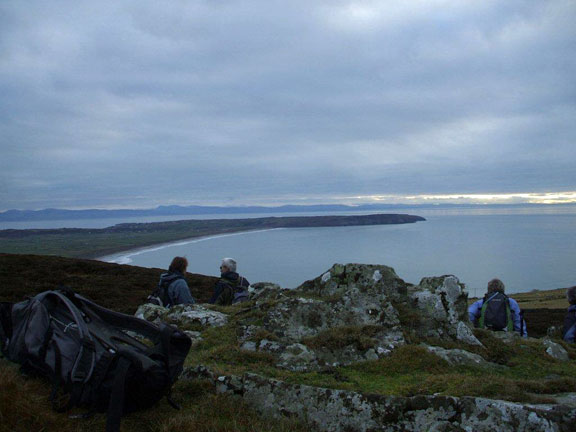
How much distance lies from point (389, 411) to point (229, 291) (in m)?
7.52

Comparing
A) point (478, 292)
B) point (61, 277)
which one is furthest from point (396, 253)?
point (61, 277)

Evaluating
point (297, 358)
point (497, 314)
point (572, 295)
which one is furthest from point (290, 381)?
point (572, 295)

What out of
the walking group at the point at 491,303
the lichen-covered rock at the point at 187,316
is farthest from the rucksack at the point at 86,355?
the walking group at the point at 491,303

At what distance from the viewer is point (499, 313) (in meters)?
9.80

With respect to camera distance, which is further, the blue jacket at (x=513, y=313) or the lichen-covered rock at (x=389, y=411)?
the blue jacket at (x=513, y=313)

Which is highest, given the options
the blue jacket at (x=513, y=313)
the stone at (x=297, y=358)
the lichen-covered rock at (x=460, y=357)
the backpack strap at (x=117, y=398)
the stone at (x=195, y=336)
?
the backpack strap at (x=117, y=398)

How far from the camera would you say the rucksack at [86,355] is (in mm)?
4020

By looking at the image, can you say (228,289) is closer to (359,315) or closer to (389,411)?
(359,315)

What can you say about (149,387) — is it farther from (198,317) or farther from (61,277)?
(61,277)

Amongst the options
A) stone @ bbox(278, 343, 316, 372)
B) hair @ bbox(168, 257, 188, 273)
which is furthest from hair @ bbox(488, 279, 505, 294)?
hair @ bbox(168, 257, 188, 273)

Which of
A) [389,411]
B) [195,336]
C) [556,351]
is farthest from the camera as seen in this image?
[556,351]

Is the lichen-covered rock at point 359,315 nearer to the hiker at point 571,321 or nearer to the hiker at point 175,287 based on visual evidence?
the hiker at point 175,287


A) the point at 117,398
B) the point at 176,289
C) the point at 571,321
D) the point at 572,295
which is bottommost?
the point at 571,321

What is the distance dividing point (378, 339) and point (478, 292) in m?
57.6
